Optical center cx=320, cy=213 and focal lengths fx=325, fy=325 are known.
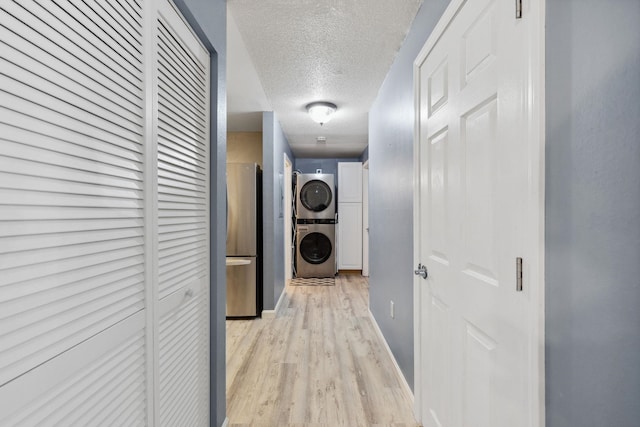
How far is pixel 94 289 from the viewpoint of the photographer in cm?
80

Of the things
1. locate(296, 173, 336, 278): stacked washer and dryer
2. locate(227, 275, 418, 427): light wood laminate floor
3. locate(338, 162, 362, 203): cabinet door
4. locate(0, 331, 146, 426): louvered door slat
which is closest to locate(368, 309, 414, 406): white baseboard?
locate(227, 275, 418, 427): light wood laminate floor

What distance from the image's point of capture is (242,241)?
12.1 feet

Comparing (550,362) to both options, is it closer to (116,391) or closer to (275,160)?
(116,391)

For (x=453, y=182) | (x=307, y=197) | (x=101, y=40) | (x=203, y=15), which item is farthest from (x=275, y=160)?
(x=101, y=40)

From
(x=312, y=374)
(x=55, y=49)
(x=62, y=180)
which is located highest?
(x=55, y=49)

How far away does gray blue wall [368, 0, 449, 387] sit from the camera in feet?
6.61

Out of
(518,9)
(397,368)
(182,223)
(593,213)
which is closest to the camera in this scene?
(593,213)

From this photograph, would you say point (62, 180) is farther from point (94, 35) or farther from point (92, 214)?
point (94, 35)

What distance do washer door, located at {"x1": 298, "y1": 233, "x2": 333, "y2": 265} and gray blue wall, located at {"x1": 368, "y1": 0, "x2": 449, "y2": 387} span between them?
8.61 feet

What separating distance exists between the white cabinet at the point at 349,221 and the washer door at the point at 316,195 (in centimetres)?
42

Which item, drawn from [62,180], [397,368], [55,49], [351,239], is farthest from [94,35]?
[351,239]

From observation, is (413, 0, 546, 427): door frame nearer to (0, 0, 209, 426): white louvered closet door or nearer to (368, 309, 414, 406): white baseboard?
(0, 0, 209, 426): white louvered closet door

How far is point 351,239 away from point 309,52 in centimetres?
435

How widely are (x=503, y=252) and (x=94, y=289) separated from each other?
1.14 metres
